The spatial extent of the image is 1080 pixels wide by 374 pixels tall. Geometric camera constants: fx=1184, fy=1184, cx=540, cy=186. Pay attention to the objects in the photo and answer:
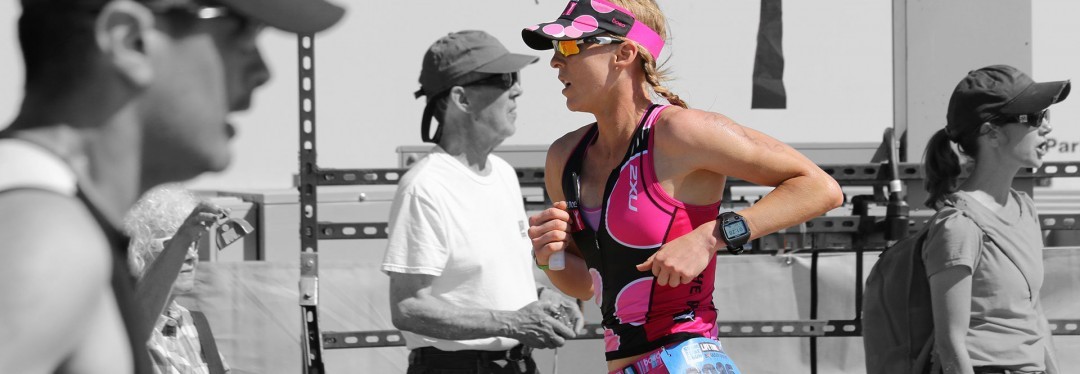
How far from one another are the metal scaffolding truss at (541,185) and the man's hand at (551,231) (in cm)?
118

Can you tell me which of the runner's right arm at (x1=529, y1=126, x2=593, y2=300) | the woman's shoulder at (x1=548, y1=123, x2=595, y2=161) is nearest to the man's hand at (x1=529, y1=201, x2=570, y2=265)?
the runner's right arm at (x1=529, y1=126, x2=593, y2=300)

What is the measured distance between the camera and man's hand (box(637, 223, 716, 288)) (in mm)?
2451

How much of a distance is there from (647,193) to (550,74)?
183cm

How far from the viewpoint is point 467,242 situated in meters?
3.30

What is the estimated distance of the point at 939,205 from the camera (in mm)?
3570

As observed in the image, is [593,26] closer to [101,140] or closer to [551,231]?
[551,231]

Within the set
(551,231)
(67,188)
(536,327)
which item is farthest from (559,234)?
(67,188)

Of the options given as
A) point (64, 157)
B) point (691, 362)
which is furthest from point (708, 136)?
point (64, 157)

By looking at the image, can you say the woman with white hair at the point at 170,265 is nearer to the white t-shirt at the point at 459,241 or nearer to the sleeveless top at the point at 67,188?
the white t-shirt at the point at 459,241

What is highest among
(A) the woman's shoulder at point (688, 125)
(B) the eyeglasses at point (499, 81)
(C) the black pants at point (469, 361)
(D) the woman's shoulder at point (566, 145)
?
(B) the eyeglasses at point (499, 81)

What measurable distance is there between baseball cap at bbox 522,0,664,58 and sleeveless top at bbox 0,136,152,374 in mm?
1845

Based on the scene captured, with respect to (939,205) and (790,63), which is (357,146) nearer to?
(790,63)

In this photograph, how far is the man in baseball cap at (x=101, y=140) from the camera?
79 centimetres

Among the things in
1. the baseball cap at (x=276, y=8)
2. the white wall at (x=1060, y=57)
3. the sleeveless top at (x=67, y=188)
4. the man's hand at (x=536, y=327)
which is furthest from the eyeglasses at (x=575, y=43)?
the white wall at (x=1060, y=57)
